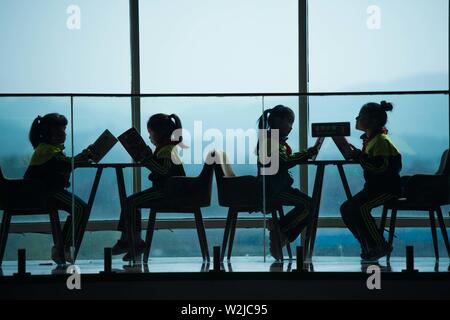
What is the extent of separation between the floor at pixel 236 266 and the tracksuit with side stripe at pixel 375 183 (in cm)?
19

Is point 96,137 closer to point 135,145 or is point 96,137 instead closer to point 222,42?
point 135,145

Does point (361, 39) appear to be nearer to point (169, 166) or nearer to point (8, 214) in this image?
point (169, 166)

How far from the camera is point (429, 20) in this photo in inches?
369

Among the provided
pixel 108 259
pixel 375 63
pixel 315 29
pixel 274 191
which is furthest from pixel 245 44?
pixel 108 259

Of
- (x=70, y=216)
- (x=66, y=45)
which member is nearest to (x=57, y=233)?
(x=70, y=216)

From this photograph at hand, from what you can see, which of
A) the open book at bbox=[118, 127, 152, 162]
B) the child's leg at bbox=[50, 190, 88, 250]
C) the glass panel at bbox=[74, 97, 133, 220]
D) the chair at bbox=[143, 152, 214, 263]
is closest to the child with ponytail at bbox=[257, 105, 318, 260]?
the chair at bbox=[143, 152, 214, 263]

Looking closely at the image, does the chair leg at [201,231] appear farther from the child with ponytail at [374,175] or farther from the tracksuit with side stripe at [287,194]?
the child with ponytail at [374,175]

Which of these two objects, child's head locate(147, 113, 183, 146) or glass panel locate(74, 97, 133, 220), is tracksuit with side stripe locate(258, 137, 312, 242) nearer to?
child's head locate(147, 113, 183, 146)

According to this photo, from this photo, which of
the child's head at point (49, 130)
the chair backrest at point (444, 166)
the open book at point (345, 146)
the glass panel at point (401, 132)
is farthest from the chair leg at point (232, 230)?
the chair backrest at point (444, 166)

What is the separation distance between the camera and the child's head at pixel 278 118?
6152 millimetres

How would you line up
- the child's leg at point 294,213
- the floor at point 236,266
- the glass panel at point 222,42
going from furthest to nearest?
the glass panel at point 222,42 → the child's leg at point 294,213 → the floor at point 236,266

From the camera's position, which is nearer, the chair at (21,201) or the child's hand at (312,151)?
the chair at (21,201)

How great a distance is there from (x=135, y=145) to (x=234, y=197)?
0.70 m
